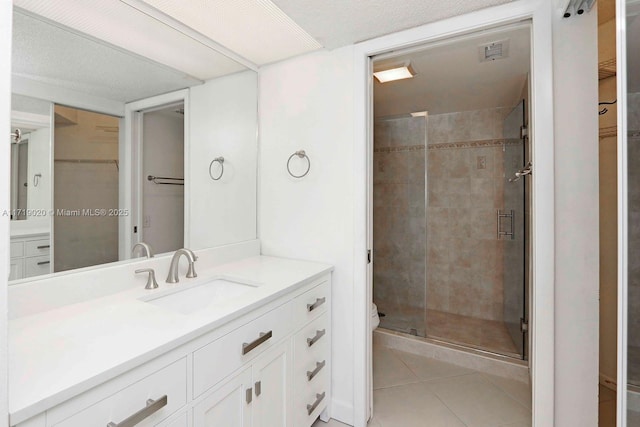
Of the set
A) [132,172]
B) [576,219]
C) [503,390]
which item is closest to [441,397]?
[503,390]

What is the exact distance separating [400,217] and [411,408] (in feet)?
6.34

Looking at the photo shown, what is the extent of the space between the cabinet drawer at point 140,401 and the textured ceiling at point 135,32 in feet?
4.40

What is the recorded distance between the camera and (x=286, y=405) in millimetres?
1422

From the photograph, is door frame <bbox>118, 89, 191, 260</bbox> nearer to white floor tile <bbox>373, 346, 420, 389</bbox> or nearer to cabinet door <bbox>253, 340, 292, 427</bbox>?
cabinet door <bbox>253, 340, 292, 427</bbox>

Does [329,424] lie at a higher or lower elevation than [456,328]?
lower

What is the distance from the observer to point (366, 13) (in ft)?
4.93

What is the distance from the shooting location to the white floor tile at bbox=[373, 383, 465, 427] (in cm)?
183

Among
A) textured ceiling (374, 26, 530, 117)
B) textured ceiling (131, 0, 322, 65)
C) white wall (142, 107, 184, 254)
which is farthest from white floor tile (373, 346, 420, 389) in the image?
textured ceiling (131, 0, 322, 65)

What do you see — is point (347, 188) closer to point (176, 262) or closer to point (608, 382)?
point (176, 262)

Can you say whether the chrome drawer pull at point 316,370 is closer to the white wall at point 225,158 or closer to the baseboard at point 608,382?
the white wall at point 225,158

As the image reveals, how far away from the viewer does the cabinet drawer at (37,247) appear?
115cm

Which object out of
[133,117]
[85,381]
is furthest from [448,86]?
[85,381]

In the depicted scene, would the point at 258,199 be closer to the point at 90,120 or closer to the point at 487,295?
the point at 90,120

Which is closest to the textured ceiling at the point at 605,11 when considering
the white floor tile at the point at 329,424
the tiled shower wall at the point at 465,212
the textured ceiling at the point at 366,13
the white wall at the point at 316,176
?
the textured ceiling at the point at 366,13
